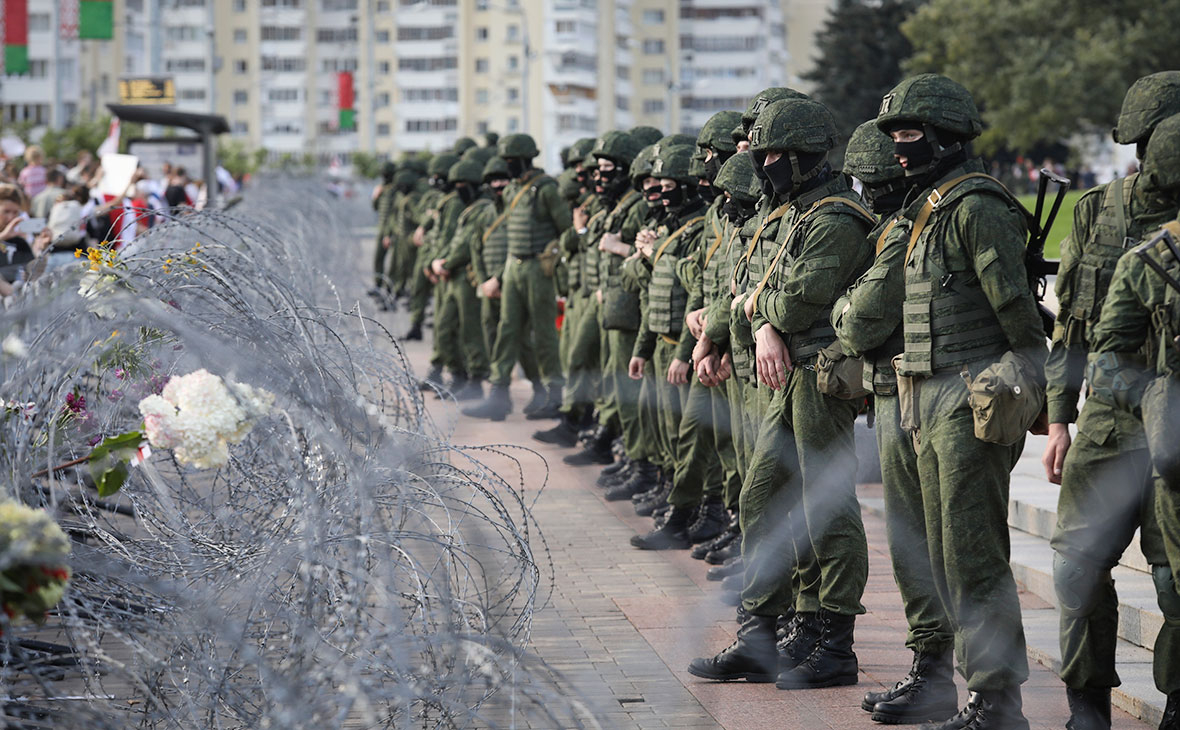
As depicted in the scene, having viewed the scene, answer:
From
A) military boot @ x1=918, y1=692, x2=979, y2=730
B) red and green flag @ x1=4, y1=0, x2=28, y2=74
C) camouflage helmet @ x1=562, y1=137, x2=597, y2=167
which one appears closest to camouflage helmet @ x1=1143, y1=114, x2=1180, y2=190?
military boot @ x1=918, y1=692, x2=979, y2=730

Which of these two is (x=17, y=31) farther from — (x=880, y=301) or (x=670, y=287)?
(x=880, y=301)

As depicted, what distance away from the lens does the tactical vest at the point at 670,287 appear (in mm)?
9133

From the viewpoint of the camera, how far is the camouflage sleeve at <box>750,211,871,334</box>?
20.6ft

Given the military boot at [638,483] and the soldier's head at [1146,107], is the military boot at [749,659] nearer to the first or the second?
the soldier's head at [1146,107]

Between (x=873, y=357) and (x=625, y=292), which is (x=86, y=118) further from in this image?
(x=873, y=357)

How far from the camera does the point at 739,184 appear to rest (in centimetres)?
751

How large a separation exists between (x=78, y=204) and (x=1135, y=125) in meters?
11.1

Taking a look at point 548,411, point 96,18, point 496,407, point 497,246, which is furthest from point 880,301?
point 96,18

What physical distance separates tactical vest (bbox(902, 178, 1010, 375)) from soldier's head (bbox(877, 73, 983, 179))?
0.19m

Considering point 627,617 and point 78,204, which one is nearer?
point 627,617

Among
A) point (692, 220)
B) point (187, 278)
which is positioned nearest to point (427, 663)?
point (187, 278)

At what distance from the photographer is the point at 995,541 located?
5.35 metres

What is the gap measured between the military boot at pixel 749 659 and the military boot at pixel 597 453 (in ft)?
18.1

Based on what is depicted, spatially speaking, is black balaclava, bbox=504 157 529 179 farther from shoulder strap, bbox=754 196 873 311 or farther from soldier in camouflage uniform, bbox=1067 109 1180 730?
soldier in camouflage uniform, bbox=1067 109 1180 730
